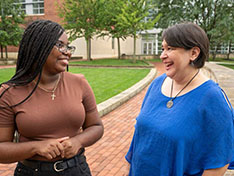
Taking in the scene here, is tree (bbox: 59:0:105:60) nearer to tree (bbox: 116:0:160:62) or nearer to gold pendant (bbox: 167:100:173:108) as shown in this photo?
tree (bbox: 116:0:160:62)

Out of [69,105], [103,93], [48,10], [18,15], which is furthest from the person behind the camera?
[48,10]

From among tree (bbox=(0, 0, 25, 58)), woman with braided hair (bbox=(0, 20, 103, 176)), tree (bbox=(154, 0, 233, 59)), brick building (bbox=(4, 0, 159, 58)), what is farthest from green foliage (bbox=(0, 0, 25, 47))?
woman with braided hair (bbox=(0, 20, 103, 176))

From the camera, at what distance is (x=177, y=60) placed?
1691 millimetres

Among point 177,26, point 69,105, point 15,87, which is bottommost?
point 69,105

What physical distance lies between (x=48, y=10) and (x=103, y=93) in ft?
100

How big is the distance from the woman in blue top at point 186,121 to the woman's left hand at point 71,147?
1.60 ft

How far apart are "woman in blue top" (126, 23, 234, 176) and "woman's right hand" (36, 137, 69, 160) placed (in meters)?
0.62

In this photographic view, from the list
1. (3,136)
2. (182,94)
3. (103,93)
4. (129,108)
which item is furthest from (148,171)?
(103,93)

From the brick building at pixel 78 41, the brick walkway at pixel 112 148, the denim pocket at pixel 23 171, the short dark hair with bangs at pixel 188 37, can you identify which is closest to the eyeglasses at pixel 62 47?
the short dark hair with bangs at pixel 188 37

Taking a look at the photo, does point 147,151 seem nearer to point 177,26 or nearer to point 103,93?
point 177,26

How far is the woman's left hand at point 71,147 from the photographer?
1.53 meters

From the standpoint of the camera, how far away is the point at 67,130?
162 cm

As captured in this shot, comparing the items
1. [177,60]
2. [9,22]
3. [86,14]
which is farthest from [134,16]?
[177,60]

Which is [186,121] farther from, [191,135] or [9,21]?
[9,21]
